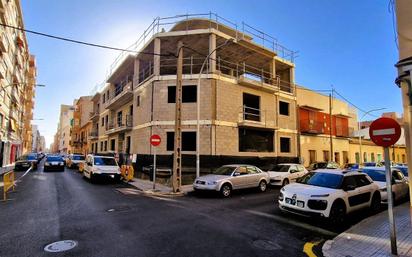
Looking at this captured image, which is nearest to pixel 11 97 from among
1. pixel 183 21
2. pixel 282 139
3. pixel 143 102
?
pixel 143 102

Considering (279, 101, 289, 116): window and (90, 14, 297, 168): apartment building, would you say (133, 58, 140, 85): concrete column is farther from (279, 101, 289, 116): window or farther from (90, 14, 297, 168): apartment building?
(279, 101, 289, 116): window

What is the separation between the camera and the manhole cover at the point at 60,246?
5.14m

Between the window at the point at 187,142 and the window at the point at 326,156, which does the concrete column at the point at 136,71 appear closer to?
the window at the point at 187,142

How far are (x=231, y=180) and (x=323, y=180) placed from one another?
4.88 metres

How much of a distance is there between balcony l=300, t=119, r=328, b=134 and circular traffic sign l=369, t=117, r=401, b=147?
21.5 m

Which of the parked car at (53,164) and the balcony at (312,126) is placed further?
the balcony at (312,126)

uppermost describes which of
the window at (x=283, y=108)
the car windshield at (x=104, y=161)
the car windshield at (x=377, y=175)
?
the window at (x=283, y=108)

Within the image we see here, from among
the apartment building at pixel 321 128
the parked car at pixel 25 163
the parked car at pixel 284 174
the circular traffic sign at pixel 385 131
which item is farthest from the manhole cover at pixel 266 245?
the parked car at pixel 25 163

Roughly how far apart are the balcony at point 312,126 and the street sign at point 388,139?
21.5m

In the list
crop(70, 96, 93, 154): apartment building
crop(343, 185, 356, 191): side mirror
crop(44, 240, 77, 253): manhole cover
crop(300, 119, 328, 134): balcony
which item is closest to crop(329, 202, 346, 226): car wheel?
crop(343, 185, 356, 191): side mirror

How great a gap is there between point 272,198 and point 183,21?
51.7 ft

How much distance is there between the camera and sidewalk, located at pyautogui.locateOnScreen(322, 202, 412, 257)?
5.27 meters

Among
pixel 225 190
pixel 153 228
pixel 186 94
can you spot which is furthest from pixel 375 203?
pixel 186 94

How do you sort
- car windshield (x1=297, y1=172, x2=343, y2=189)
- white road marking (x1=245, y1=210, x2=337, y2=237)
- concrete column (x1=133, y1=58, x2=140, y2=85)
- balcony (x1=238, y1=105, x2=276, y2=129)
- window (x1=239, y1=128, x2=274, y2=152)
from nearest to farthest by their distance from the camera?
white road marking (x1=245, y1=210, x2=337, y2=237)
car windshield (x1=297, y1=172, x2=343, y2=189)
balcony (x1=238, y1=105, x2=276, y2=129)
window (x1=239, y1=128, x2=274, y2=152)
concrete column (x1=133, y1=58, x2=140, y2=85)
